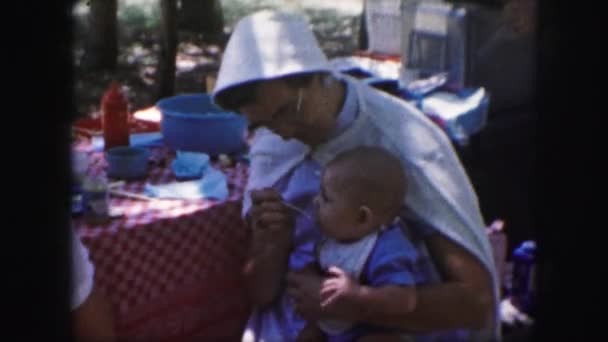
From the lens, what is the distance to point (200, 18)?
1021cm

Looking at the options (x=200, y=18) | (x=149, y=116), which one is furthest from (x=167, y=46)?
(x=200, y=18)

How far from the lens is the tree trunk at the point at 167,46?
582 centimetres

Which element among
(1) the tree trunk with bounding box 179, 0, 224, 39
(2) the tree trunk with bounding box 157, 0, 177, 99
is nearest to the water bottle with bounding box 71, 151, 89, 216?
(2) the tree trunk with bounding box 157, 0, 177, 99

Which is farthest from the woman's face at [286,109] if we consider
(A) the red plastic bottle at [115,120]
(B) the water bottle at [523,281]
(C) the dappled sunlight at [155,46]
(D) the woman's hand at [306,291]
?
(C) the dappled sunlight at [155,46]

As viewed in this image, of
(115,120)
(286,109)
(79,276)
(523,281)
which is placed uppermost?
(286,109)

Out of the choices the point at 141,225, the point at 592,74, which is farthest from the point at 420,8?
the point at 141,225

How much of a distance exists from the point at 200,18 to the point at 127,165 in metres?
7.90

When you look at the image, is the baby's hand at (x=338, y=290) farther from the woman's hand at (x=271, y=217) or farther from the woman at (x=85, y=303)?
the woman at (x=85, y=303)

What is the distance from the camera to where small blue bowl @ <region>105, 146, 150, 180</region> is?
2.52m

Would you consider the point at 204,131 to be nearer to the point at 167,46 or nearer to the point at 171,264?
the point at 171,264

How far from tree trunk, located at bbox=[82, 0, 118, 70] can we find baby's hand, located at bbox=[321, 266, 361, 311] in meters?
5.73

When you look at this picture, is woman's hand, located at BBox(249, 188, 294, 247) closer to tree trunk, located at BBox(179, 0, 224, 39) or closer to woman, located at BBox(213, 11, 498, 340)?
woman, located at BBox(213, 11, 498, 340)

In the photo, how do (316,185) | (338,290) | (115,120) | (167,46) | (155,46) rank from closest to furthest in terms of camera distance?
(338,290) < (316,185) < (115,120) < (167,46) < (155,46)

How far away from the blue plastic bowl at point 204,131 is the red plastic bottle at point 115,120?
121 mm
